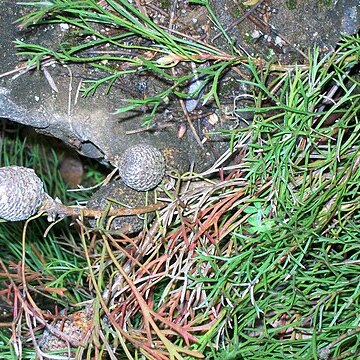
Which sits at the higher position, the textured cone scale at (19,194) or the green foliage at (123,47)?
the green foliage at (123,47)

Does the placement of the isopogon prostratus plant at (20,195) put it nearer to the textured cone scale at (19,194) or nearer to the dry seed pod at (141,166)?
the textured cone scale at (19,194)

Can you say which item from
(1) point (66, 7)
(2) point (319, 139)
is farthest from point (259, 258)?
(1) point (66, 7)

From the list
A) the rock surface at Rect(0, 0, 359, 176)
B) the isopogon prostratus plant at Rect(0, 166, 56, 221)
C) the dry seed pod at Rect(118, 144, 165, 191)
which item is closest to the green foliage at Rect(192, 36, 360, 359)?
the rock surface at Rect(0, 0, 359, 176)

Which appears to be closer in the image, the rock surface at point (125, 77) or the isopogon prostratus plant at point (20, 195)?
the isopogon prostratus plant at point (20, 195)

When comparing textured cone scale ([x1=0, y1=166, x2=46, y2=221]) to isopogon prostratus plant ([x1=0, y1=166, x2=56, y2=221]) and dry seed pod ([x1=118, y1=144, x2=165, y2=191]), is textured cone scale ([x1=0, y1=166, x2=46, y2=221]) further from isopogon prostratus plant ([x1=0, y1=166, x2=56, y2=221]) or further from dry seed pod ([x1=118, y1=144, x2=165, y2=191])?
dry seed pod ([x1=118, y1=144, x2=165, y2=191])

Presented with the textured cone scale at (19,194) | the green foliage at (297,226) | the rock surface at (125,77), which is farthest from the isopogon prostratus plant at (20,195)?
the green foliage at (297,226)

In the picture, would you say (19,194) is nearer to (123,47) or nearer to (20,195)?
(20,195)

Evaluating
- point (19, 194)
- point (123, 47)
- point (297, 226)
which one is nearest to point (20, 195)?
point (19, 194)

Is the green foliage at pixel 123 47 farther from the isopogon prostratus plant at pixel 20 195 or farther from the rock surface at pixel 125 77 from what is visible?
the isopogon prostratus plant at pixel 20 195
